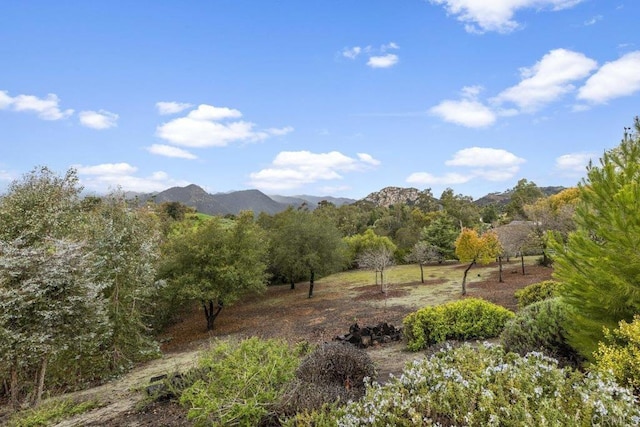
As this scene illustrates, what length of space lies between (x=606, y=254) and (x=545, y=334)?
231 centimetres

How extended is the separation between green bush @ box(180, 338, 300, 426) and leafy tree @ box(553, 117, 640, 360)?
4571mm

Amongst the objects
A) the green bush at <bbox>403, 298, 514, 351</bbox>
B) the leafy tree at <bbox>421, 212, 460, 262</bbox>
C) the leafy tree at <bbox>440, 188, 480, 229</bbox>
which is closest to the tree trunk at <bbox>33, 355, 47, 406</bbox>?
the green bush at <bbox>403, 298, 514, 351</bbox>

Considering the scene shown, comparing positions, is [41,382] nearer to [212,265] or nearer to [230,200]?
[212,265]

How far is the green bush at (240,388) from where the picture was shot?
13.9ft

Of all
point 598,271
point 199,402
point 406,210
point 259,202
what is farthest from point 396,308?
point 259,202

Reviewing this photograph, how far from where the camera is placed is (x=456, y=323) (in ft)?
31.5

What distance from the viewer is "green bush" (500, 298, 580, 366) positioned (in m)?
6.27

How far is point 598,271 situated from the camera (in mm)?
4875

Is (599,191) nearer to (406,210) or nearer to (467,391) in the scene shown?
(467,391)

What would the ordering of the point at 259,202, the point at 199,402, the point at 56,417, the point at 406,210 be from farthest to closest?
the point at 259,202
the point at 406,210
the point at 56,417
the point at 199,402

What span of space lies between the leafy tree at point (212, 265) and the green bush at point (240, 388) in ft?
51.1

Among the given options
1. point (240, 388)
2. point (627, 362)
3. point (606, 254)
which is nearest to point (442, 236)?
point (606, 254)

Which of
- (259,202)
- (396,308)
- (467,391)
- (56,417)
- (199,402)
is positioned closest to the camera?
(467,391)

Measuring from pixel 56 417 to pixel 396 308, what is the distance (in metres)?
17.2
